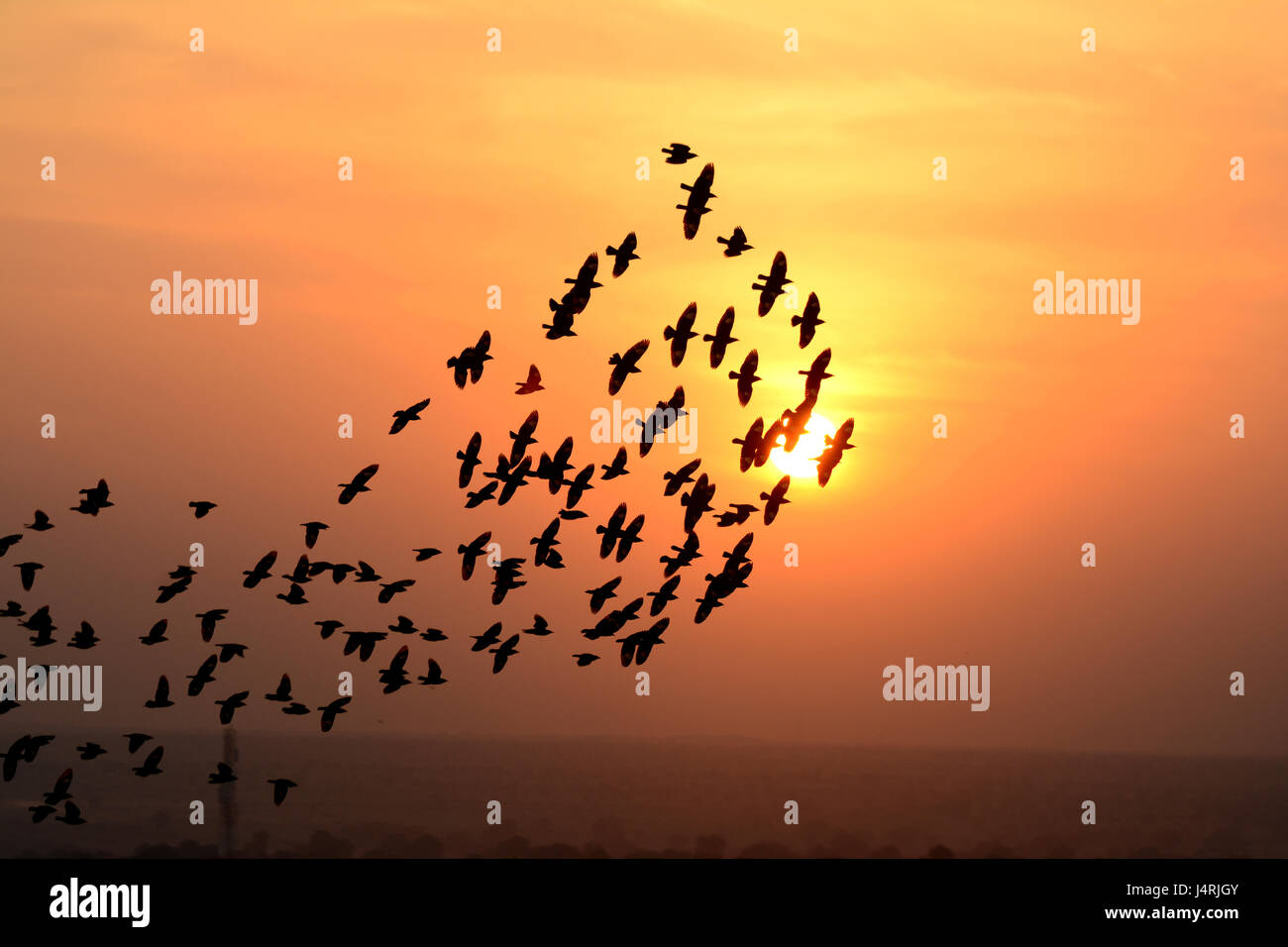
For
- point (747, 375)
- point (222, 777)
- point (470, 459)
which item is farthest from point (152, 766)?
point (747, 375)

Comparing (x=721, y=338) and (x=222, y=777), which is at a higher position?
(x=721, y=338)

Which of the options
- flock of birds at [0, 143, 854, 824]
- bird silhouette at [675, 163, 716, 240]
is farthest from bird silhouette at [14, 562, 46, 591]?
bird silhouette at [675, 163, 716, 240]

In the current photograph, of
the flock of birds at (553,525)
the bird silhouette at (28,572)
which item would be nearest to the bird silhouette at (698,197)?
the flock of birds at (553,525)

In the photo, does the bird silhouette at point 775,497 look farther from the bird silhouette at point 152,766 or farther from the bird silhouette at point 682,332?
the bird silhouette at point 152,766

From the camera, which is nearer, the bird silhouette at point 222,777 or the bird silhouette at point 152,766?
the bird silhouette at point 152,766

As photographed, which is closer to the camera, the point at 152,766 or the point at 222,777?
the point at 152,766

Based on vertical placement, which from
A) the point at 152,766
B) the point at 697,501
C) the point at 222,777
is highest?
the point at 697,501

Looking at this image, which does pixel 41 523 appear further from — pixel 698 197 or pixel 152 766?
pixel 698 197

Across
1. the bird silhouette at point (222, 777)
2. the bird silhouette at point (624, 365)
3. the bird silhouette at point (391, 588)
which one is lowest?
the bird silhouette at point (222, 777)

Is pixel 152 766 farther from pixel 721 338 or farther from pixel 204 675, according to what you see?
pixel 721 338

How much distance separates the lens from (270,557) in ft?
177

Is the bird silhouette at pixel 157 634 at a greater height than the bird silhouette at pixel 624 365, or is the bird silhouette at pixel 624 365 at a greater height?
the bird silhouette at pixel 624 365
